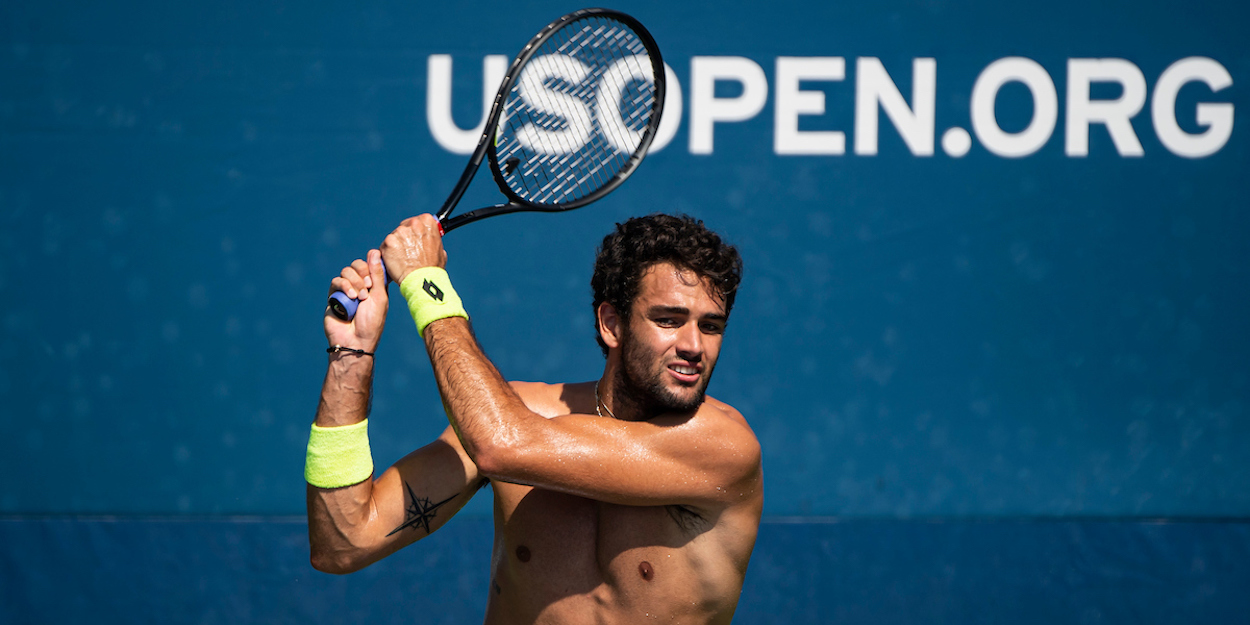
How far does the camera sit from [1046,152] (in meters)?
4.00

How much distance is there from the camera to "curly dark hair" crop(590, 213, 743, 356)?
2121 millimetres

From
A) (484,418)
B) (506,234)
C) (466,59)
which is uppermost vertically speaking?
(466,59)

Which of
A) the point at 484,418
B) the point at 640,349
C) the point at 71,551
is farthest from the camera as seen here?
the point at 71,551

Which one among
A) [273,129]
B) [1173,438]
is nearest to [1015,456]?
[1173,438]

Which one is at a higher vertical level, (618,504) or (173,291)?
(173,291)

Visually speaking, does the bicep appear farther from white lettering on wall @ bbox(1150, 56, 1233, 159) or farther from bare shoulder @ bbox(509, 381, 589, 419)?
white lettering on wall @ bbox(1150, 56, 1233, 159)

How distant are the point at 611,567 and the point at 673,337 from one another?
1.67 ft

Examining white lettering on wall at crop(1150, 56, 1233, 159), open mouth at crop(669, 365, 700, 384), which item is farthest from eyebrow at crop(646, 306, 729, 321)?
white lettering on wall at crop(1150, 56, 1233, 159)

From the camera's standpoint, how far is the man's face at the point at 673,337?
6.73ft

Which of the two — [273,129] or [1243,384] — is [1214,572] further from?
[273,129]

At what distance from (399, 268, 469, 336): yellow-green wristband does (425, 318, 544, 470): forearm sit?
0.04m

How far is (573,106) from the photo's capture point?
11.8 feet

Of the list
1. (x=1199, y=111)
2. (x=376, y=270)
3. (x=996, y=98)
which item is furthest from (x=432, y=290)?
(x=1199, y=111)

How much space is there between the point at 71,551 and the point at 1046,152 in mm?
4128
